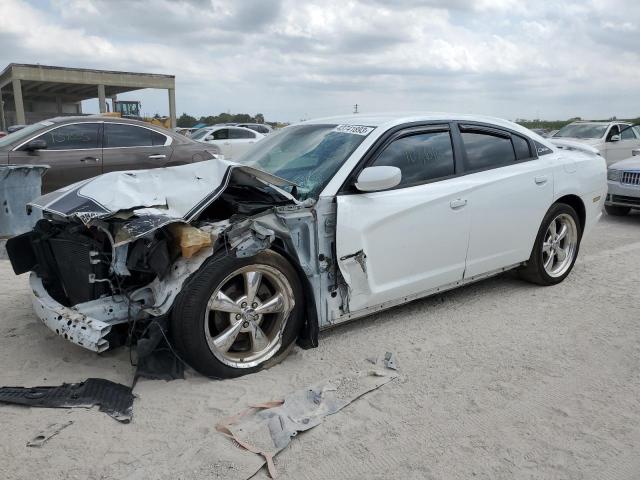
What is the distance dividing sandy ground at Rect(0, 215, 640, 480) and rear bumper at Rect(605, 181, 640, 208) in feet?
17.6

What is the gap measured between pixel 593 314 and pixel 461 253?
1267 millimetres

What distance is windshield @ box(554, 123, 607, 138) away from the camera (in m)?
14.3

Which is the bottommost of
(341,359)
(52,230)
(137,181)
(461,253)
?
(341,359)

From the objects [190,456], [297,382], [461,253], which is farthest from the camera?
[461,253]

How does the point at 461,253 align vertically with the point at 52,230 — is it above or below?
below

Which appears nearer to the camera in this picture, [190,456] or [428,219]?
[190,456]

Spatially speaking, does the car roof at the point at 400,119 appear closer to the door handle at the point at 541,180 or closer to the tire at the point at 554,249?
the door handle at the point at 541,180

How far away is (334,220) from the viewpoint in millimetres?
3541

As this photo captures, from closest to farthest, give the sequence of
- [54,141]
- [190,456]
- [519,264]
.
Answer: [190,456]
[519,264]
[54,141]

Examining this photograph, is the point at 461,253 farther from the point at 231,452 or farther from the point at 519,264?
the point at 231,452

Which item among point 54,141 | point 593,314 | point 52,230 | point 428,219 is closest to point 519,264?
point 593,314

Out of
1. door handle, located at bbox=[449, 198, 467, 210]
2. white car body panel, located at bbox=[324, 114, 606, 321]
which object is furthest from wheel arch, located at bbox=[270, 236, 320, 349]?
door handle, located at bbox=[449, 198, 467, 210]

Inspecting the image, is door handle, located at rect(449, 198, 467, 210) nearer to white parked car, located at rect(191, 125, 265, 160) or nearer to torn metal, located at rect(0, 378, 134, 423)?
torn metal, located at rect(0, 378, 134, 423)

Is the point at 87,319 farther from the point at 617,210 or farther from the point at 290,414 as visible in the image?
the point at 617,210
